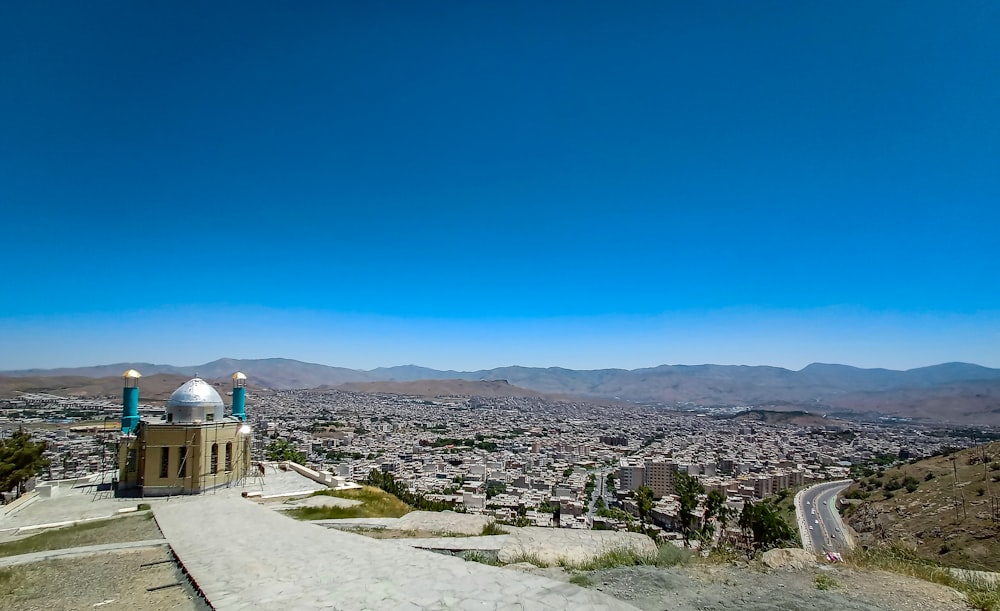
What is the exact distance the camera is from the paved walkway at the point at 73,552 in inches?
316

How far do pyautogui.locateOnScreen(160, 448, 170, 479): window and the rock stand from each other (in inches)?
596

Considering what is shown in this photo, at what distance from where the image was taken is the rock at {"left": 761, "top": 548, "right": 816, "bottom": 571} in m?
5.82

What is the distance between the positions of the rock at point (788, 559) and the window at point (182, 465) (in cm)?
1478

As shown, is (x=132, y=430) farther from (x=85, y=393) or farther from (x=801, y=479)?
(x=85, y=393)

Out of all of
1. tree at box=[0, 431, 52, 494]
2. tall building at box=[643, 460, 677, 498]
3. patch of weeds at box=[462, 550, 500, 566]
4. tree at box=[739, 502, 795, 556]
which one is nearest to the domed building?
tree at box=[0, 431, 52, 494]

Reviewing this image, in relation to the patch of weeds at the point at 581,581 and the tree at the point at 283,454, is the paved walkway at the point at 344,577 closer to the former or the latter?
the patch of weeds at the point at 581,581

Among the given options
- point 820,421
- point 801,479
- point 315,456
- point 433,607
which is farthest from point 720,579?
point 820,421

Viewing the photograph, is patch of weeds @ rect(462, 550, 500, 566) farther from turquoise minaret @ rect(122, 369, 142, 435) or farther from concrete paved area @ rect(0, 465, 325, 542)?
turquoise minaret @ rect(122, 369, 142, 435)

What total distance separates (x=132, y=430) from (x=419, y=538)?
13048mm

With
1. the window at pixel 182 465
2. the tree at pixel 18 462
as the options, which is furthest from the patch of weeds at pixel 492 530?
the tree at pixel 18 462

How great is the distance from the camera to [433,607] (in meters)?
4.68

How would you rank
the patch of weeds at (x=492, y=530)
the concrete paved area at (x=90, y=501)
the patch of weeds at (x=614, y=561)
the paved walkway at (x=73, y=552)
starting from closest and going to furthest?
the patch of weeds at (x=614, y=561), the paved walkway at (x=73, y=552), the patch of weeds at (x=492, y=530), the concrete paved area at (x=90, y=501)

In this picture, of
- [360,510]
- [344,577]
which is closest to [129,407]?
[360,510]

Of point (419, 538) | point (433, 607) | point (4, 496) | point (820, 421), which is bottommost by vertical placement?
point (820, 421)
